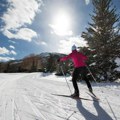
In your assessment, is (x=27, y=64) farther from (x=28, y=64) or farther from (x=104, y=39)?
(x=104, y=39)

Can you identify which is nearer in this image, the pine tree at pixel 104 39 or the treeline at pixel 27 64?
the pine tree at pixel 104 39

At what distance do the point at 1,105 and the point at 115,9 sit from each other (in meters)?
13.3

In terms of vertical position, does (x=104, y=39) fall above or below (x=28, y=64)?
below

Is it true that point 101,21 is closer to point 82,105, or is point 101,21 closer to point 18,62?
point 82,105

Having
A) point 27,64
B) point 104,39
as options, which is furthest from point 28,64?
point 104,39

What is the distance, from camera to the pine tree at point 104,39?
1256cm

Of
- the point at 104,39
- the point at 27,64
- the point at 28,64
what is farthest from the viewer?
the point at 27,64

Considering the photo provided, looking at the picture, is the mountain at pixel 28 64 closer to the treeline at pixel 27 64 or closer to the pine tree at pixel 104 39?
the treeline at pixel 27 64

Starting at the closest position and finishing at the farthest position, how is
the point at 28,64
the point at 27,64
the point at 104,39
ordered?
the point at 104,39 < the point at 28,64 < the point at 27,64

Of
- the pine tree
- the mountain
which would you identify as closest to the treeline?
the mountain

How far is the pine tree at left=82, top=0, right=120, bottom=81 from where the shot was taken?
1256 centimetres

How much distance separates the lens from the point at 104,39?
45.4 feet

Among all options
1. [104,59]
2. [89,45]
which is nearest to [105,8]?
[89,45]

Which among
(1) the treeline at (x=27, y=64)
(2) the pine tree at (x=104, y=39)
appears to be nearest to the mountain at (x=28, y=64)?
(1) the treeline at (x=27, y=64)
